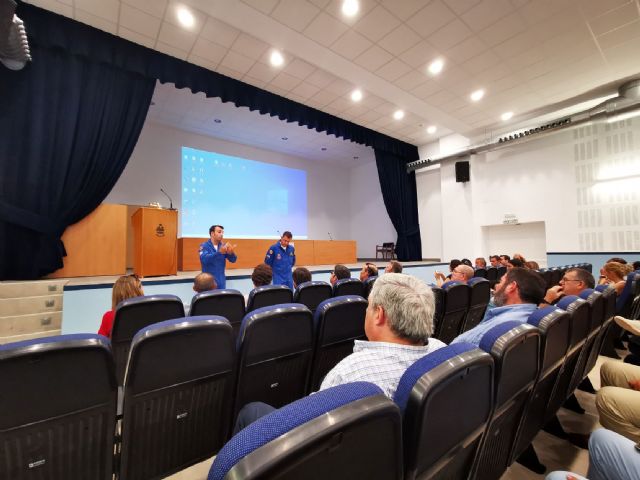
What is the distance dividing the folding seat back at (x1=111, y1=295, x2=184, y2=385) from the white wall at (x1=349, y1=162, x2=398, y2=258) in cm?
1011

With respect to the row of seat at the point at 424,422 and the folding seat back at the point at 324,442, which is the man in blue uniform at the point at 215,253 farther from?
the folding seat back at the point at 324,442

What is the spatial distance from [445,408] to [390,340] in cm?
36

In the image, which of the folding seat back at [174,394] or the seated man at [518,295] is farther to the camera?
the seated man at [518,295]

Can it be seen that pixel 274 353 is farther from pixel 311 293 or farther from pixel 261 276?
pixel 261 276

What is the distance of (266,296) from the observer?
2.23 metres

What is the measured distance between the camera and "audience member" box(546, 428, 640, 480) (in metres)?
0.89

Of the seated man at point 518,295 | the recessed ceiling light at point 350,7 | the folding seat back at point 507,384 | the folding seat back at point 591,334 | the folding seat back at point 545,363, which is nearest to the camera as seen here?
the folding seat back at point 507,384

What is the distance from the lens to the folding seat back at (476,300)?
2893 mm

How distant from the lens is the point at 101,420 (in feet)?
3.45

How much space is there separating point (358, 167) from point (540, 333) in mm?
11703

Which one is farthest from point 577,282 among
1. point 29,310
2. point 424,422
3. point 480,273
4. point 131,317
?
point 29,310

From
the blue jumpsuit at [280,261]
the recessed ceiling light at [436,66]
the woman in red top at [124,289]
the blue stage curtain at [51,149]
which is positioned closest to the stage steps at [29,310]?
the blue stage curtain at [51,149]

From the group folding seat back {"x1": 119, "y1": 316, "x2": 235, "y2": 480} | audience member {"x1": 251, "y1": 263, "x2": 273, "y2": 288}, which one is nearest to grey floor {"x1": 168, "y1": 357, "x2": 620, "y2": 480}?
folding seat back {"x1": 119, "y1": 316, "x2": 235, "y2": 480}

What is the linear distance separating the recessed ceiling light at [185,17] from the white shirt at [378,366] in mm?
5080
